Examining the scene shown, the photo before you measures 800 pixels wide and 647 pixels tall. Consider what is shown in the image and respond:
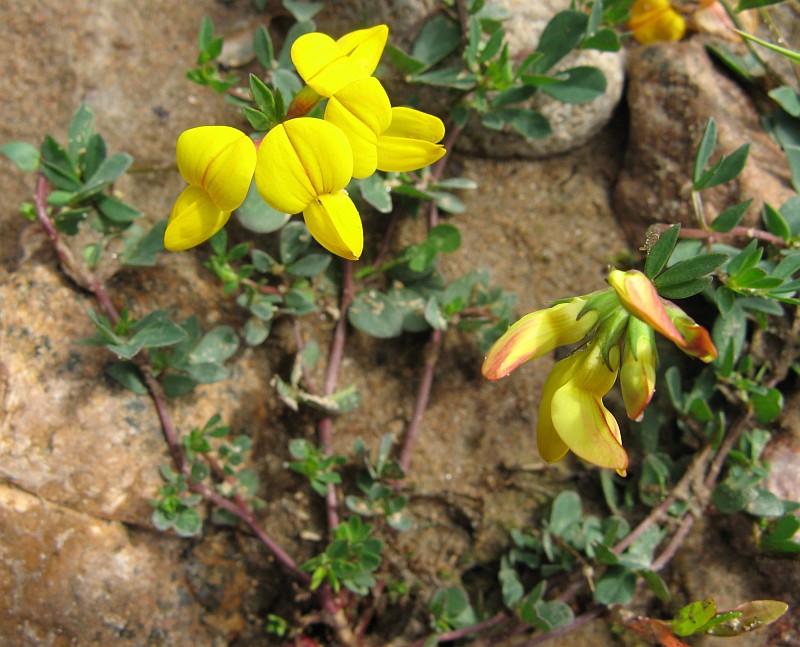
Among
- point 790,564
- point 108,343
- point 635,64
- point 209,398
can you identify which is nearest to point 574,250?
point 635,64

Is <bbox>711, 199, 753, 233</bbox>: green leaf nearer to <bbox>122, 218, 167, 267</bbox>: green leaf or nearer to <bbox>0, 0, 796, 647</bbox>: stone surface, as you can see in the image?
<bbox>0, 0, 796, 647</bbox>: stone surface

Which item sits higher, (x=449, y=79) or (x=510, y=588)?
(x=449, y=79)

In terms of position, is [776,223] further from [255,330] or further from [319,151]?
[255,330]

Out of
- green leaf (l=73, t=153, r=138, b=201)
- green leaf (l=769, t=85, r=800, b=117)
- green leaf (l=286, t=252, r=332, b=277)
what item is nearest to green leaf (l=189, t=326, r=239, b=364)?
green leaf (l=286, t=252, r=332, b=277)

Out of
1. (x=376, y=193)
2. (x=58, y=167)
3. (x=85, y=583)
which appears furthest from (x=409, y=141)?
(x=85, y=583)

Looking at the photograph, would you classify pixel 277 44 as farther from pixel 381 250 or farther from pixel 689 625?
pixel 689 625
